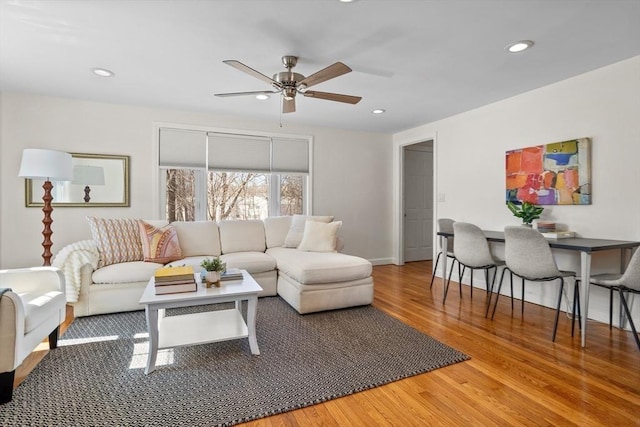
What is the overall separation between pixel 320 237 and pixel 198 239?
4.92ft

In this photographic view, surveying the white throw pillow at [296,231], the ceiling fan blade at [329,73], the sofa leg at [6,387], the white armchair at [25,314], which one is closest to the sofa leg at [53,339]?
the white armchair at [25,314]

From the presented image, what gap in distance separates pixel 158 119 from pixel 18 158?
5.20 feet

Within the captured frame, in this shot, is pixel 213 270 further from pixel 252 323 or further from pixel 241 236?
pixel 241 236

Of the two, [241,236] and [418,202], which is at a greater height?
[418,202]

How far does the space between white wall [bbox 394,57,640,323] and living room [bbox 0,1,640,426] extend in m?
0.01

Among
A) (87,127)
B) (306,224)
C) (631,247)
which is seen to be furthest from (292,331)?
(87,127)

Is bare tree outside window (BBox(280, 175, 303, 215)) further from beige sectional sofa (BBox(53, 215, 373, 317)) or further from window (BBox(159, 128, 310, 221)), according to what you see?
beige sectional sofa (BBox(53, 215, 373, 317))

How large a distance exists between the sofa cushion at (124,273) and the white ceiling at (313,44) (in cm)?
189

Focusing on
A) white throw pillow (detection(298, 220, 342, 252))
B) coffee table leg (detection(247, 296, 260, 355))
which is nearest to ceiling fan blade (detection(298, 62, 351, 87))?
coffee table leg (detection(247, 296, 260, 355))

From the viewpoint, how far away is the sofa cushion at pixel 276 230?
4441 millimetres

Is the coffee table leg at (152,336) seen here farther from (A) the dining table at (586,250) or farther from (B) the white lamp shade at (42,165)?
(A) the dining table at (586,250)

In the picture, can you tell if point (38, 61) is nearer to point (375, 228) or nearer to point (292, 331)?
point (292, 331)

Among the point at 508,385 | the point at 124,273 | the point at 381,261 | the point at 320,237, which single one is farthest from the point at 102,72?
the point at 381,261

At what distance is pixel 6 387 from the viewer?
5.85 ft
